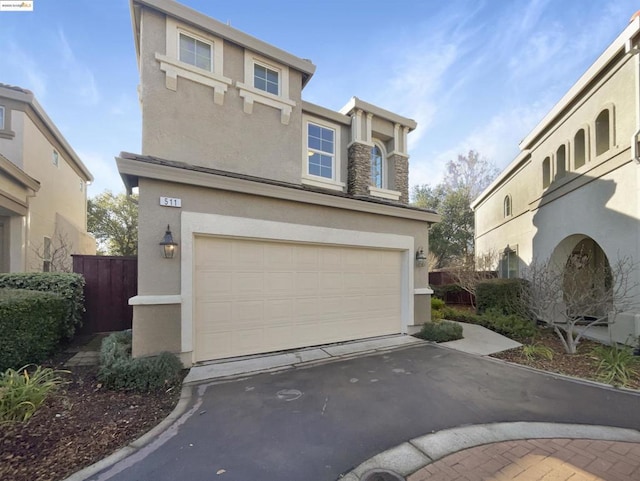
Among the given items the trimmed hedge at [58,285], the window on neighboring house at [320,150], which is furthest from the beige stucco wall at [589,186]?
the trimmed hedge at [58,285]

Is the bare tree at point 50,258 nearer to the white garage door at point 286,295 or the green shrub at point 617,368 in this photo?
the white garage door at point 286,295

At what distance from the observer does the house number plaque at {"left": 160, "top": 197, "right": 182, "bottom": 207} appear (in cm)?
529

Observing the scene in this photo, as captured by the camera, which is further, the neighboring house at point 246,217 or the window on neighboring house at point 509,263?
the window on neighboring house at point 509,263

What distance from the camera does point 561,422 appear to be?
3.75 meters

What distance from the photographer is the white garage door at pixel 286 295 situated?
574 centimetres

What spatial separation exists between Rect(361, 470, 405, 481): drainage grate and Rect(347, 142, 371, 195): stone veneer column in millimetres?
7406

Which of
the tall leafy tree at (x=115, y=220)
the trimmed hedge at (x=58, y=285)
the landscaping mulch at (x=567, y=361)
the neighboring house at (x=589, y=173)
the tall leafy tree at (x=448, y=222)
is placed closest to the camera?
the landscaping mulch at (x=567, y=361)

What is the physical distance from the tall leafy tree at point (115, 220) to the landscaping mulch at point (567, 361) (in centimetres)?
2468

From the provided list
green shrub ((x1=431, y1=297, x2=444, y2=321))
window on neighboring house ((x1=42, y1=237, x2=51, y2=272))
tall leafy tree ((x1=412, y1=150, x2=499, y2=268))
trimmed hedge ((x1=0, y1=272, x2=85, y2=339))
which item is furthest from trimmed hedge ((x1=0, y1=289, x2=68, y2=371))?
tall leafy tree ((x1=412, y1=150, x2=499, y2=268))

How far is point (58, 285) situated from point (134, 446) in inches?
194

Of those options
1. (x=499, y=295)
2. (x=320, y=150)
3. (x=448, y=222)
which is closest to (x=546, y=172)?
(x=499, y=295)

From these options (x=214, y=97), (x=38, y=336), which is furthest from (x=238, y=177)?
(x=38, y=336)

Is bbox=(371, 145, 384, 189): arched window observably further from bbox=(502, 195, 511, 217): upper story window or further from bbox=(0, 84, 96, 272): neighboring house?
bbox=(0, 84, 96, 272): neighboring house

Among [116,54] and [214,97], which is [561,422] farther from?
[116,54]
